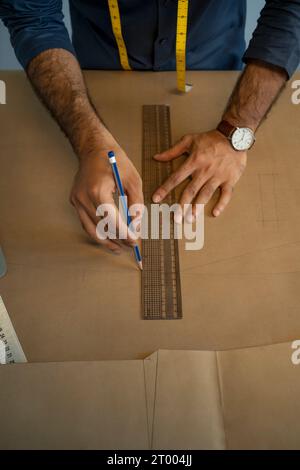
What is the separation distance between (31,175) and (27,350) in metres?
0.53

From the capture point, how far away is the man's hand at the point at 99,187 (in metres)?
0.92

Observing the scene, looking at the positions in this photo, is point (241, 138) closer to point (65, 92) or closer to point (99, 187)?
point (99, 187)

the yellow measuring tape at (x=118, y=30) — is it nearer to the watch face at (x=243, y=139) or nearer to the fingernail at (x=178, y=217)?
the watch face at (x=243, y=139)

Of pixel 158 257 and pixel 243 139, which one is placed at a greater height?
pixel 243 139

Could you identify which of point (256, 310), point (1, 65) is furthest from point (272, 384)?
point (1, 65)

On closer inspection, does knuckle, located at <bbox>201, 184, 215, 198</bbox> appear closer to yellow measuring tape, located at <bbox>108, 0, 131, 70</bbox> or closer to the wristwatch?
the wristwatch

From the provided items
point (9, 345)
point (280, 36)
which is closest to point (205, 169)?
point (280, 36)

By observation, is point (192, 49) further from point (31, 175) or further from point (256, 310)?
point (256, 310)

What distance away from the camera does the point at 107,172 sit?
0.95 meters

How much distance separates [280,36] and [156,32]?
431 millimetres

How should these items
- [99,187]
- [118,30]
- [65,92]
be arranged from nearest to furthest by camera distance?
[99,187] → [65,92] → [118,30]

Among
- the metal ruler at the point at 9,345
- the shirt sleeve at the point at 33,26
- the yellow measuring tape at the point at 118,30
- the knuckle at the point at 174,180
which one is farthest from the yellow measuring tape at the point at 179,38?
the metal ruler at the point at 9,345

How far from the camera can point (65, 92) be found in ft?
3.72

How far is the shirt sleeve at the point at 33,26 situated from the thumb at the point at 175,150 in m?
0.48
